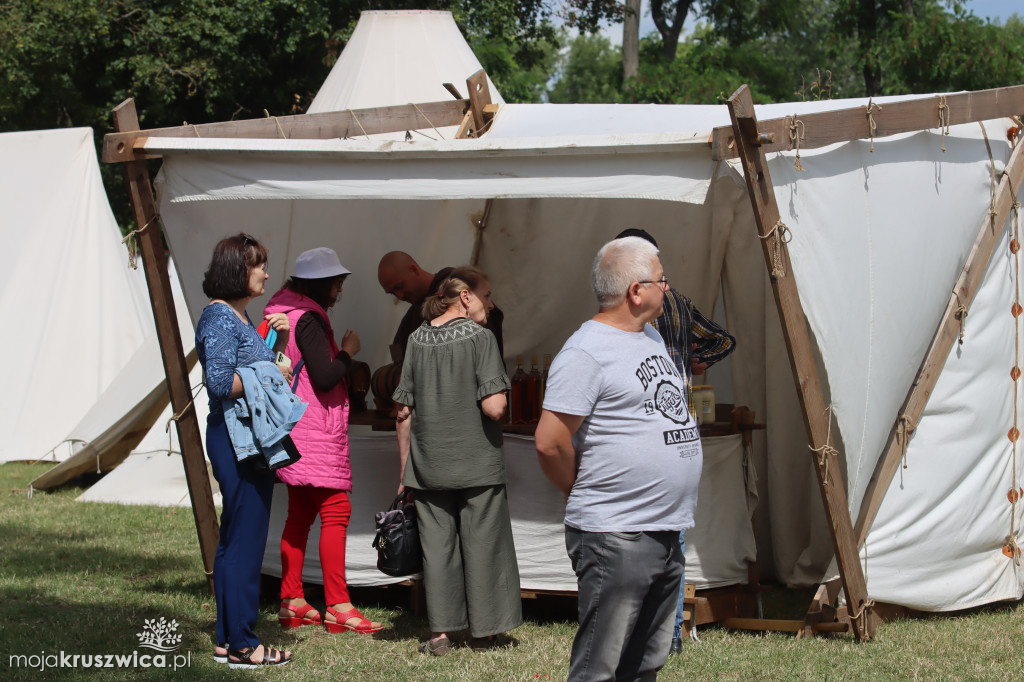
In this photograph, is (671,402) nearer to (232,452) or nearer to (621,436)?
(621,436)

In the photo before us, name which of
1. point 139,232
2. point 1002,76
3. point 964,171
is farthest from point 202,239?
point 1002,76

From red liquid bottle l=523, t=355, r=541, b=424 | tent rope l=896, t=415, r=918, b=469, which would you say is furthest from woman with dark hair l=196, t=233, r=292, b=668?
tent rope l=896, t=415, r=918, b=469

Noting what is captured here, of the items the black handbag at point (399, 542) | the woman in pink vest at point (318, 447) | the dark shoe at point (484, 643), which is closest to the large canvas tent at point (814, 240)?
the woman in pink vest at point (318, 447)

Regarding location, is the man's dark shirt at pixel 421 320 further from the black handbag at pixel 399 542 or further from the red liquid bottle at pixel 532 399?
the black handbag at pixel 399 542

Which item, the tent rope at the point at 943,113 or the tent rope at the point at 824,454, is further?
the tent rope at the point at 943,113

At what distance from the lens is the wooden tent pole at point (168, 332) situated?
4309 mm

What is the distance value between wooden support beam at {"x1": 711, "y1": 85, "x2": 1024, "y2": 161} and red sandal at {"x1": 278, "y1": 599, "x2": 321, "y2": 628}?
236 centimetres

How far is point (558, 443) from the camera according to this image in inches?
108

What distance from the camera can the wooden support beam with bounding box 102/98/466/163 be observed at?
484cm

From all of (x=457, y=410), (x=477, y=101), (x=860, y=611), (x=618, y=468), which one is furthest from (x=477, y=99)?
(x=618, y=468)

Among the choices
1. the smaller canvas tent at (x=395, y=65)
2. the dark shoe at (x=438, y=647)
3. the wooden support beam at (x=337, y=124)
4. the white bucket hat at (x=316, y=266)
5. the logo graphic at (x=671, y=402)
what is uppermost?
the smaller canvas tent at (x=395, y=65)

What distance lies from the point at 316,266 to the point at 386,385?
0.77 m

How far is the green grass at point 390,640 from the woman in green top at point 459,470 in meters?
0.19

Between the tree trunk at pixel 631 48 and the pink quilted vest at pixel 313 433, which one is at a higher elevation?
the tree trunk at pixel 631 48
